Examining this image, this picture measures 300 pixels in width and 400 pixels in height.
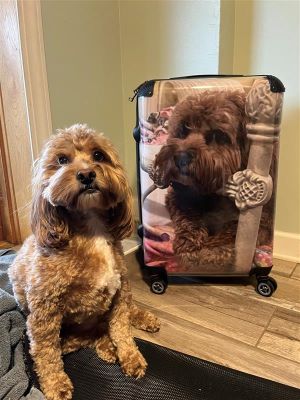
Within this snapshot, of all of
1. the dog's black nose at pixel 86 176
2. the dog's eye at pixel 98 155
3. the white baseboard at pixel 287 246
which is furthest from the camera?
the white baseboard at pixel 287 246

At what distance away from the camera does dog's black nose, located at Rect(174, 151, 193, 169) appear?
1.44 meters

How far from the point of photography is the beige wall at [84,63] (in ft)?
5.65

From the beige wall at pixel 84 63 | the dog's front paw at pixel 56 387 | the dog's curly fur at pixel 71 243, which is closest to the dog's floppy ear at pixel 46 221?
the dog's curly fur at pixel 71 243

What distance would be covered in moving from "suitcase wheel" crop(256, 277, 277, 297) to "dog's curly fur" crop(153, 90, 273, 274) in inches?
6.4

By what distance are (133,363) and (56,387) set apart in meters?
0.23

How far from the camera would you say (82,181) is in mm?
998

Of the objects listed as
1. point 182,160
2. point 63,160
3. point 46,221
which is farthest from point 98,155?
point 182,160

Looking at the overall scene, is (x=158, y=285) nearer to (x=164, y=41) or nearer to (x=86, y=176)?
(x=86, y=176)

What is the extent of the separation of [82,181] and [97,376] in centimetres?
62

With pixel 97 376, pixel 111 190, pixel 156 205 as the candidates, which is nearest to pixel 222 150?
pixel 156 205

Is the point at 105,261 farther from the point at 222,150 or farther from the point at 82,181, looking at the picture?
the point at 222,150

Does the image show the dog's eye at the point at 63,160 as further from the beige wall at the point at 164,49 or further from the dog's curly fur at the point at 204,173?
the beige wall at the point at 164,49

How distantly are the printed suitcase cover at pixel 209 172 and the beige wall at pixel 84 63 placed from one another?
506 mm

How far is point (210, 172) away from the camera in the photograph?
1455 millimetres
